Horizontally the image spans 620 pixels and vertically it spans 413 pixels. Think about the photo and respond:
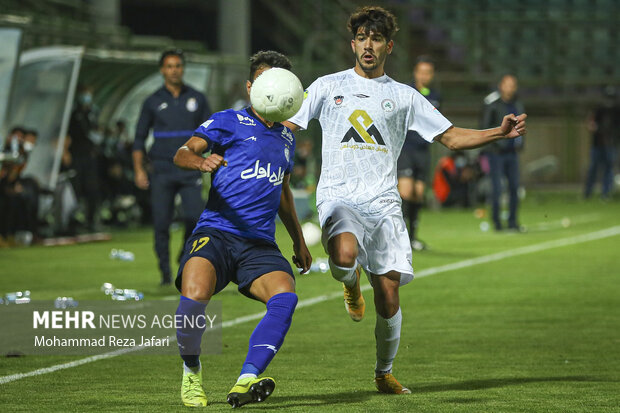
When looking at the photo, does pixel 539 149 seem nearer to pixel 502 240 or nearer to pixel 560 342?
pixel 502 240

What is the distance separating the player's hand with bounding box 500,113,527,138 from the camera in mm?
6184

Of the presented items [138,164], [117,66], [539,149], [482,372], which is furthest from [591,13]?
[482,372]

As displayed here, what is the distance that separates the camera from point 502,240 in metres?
17.3

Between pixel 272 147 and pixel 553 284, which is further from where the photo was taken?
pixel 553 284

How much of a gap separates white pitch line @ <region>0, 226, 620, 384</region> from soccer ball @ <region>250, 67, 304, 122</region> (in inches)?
87.8

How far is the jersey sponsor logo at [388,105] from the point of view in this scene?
6.45m

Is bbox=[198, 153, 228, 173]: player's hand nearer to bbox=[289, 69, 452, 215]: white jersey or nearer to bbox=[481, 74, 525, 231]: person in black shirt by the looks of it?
bbox=[289, 69, 452, 215]: white jersey

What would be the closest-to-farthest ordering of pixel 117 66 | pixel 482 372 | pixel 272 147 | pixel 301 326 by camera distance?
1. pixel 272 147
2. pixel 482 372
3. pixel 301 326
4. pixel 117 66

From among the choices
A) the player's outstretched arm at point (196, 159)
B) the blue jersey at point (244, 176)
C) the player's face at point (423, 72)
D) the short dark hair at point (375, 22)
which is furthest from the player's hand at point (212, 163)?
the player's face at point (423, 72)

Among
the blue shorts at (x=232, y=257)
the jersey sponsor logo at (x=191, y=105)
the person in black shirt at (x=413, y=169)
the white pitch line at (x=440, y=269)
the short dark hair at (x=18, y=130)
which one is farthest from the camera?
the short dark hair at (x=18, y=130)

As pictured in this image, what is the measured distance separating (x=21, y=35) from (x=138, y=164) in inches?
218

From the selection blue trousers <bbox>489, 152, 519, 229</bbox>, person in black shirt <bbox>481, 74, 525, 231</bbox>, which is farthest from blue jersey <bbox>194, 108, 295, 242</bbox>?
blue trousers <bbox>489, 152, 519, 229</bbox>

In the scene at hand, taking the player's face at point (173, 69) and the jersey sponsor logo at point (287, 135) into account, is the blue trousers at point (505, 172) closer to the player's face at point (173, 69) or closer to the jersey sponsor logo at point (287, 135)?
the player's face at point (173, 69)

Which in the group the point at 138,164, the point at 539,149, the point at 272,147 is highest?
the point at 272,147
